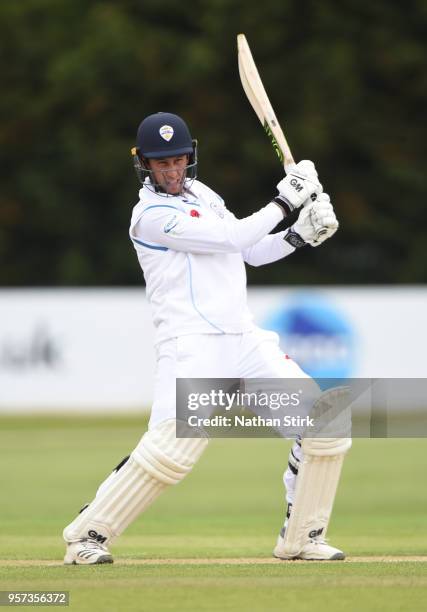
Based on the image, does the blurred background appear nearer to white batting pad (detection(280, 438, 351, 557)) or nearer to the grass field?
the grass field

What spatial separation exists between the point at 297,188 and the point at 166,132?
0.59 m

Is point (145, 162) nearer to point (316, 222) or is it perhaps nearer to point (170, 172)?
point (170, 172)

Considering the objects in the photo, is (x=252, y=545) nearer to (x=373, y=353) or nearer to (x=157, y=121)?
(x=157, y=121)

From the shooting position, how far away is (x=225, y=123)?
22.1 metres

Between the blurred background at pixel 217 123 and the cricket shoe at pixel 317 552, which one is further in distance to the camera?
the blurred background at pixel 217 123

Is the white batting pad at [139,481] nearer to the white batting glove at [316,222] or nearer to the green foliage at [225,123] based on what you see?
the white batting glove at [316,222]

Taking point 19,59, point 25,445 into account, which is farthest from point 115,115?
point 25,445

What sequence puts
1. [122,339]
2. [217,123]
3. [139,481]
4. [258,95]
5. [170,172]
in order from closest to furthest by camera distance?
[139,481], [170,172], [258,95], [122,339], [217,123]

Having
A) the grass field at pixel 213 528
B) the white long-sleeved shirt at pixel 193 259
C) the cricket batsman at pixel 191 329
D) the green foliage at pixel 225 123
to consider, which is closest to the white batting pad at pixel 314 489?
the cricket batsman at pixel 191 329

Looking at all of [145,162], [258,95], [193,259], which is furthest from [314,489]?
[258,95]

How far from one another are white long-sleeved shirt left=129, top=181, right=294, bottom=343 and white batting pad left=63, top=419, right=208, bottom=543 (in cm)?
45

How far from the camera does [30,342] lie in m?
14.6

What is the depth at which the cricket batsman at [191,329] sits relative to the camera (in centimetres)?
575

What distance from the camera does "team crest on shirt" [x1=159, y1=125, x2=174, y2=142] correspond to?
233 inches
